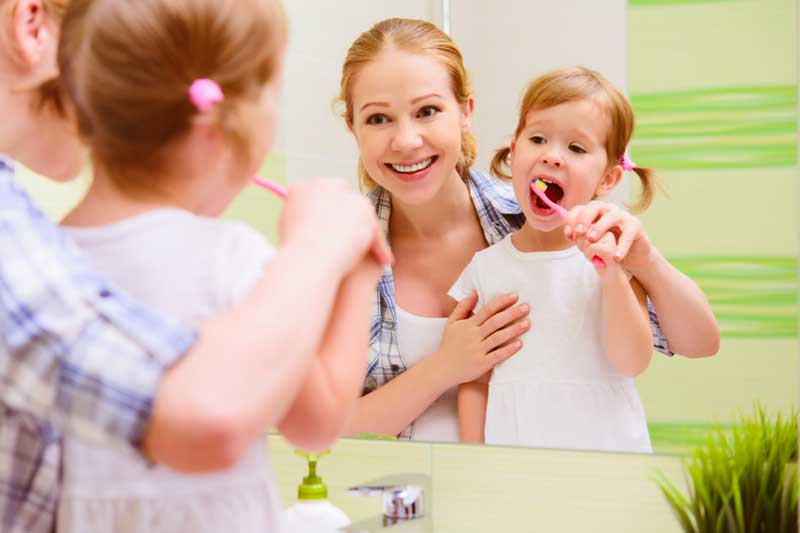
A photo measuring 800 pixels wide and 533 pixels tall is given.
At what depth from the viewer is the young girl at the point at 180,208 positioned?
0.59 metres

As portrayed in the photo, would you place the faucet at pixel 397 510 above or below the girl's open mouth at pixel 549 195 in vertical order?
below

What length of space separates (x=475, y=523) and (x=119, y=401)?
80 cm

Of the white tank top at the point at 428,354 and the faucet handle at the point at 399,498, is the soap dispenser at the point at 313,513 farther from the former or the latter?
the white tank top at the point at 428,354

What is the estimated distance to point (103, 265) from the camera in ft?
1.96

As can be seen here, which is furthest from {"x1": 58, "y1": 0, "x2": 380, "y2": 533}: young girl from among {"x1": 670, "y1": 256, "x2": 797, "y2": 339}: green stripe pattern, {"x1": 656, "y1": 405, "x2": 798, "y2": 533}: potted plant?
{"x1": 670, "y1": 256, "x2": 797, "y2": 339}: green stripe pattern

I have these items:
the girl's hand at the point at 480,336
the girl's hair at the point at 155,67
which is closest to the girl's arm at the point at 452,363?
the girl's hand at the point at 480,336

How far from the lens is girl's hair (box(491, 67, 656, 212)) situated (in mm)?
1143

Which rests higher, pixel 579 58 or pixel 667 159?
pixel 579 58

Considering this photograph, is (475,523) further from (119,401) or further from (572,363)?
(119,401)

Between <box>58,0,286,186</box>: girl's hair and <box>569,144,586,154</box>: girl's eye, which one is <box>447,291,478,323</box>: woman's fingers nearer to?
<box>569,144,586,154</box>: girl's eye

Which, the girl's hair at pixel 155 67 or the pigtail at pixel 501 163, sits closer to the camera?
the girl's hair at pixel 155 67

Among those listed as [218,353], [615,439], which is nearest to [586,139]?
[615,439]

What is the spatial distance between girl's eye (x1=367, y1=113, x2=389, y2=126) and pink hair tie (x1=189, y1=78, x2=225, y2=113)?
65 cm

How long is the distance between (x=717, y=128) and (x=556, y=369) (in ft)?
1.12
